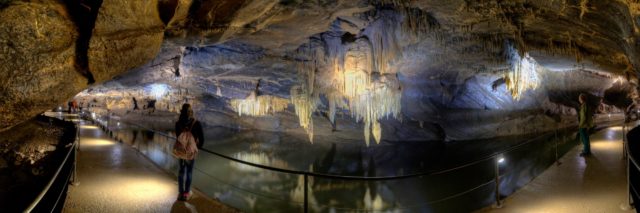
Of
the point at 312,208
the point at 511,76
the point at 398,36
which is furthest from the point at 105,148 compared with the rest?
the point at 511,76

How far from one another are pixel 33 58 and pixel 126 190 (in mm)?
2082

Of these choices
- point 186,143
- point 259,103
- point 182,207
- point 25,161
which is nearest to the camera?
point 182,207

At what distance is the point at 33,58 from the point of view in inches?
157

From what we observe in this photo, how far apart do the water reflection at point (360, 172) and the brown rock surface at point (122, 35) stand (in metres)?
2.42

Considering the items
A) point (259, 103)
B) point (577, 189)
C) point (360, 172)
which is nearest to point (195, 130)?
point (577, 189)

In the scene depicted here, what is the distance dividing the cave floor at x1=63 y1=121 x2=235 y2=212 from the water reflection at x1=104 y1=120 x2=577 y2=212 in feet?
2.58

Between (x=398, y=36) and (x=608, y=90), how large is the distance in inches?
825

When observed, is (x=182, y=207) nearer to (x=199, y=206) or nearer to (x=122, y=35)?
(x=199, y=206)

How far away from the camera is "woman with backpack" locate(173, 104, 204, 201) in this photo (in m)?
4.60

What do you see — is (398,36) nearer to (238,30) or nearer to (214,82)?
(238,30)

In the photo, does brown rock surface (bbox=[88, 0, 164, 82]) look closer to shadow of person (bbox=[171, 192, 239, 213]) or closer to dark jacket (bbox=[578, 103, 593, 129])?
shadow of person (bbox=[171, 192, 239, 213])

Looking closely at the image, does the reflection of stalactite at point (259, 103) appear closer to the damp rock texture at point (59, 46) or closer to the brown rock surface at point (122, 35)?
the brown rock surface at point (122, 35)

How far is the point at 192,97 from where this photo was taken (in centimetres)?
2147

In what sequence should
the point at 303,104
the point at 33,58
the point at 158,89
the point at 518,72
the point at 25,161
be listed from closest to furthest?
the point at 33,58, the point at 25,161, the point at 518,72, the point at 303,104, the point at 158,89
